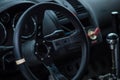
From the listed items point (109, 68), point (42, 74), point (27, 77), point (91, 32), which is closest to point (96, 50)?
point (109, 68)

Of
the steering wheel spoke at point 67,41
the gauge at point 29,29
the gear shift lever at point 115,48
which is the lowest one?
the gear shift lever at point 115,48

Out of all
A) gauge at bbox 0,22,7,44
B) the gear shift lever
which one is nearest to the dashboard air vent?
the gear shift lever

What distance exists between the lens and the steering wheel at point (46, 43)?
85.6 inches

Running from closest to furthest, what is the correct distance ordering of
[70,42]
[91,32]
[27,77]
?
[27,77], [70,42], [91,32]

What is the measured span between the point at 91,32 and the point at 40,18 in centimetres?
78

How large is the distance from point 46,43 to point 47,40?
33mm

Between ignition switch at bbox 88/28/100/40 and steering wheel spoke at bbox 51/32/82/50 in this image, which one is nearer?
steering wheel spoke at bbox 51/32/82/50

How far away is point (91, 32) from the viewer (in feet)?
9.86

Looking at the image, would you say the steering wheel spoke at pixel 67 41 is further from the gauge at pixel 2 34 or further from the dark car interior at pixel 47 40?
the gauge at pixel 2 34

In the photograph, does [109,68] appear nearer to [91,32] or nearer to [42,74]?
[91,32]

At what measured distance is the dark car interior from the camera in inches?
89.8

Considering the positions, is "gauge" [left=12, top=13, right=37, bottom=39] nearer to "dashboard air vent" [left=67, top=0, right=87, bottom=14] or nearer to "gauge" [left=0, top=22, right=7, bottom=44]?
"gauge" [left=0, top=22, right=7, bottom=44]

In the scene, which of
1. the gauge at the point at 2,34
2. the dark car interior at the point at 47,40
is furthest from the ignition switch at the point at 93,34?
the gauge at the point at 2,34

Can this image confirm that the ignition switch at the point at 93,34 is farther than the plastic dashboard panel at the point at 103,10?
No
